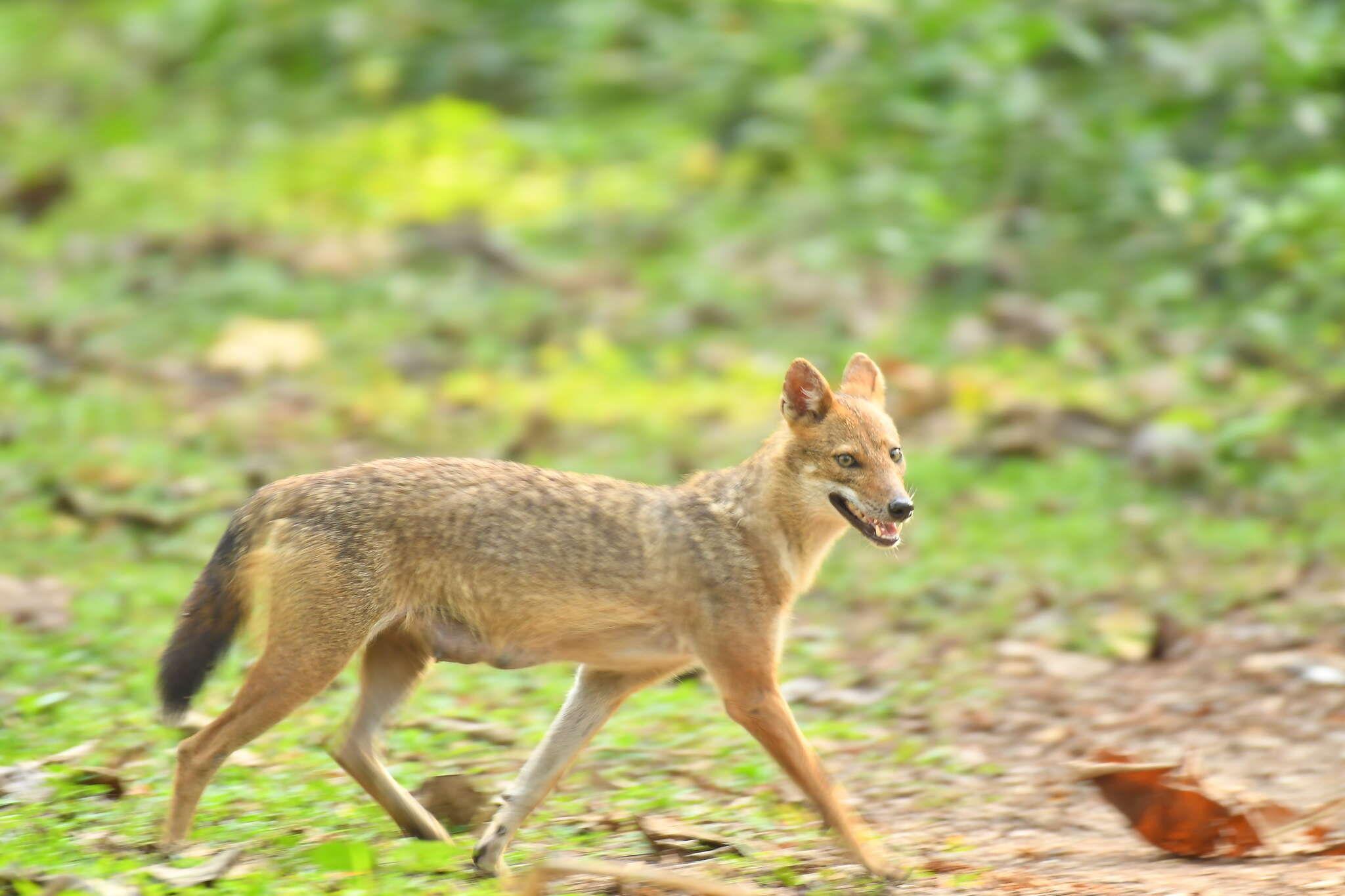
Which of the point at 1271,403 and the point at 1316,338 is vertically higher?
the point at 1316,338

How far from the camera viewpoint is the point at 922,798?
6.51 m

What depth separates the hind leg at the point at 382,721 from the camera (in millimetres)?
5672

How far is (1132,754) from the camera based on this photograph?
693 cm

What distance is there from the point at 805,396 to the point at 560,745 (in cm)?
155

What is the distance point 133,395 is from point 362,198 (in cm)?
384

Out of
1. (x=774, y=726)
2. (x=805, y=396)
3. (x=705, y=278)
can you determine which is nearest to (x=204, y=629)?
(x=774, y=726)

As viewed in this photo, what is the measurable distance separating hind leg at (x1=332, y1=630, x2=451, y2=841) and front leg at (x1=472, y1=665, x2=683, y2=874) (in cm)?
26

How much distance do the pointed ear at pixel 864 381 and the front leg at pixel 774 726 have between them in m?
1.27

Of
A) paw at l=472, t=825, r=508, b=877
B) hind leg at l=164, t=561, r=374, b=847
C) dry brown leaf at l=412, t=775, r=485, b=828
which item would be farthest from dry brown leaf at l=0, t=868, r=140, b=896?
dry brown leaf at l=412, t=775, r=485, b=828

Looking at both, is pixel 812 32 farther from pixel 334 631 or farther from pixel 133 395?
pixel 334 631

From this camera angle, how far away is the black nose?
5.84 m

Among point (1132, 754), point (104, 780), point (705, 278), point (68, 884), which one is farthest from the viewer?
point (705, 278)

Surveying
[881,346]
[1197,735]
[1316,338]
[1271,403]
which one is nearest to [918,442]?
[881,346]

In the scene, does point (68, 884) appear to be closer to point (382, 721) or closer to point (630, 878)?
point (382, 721)
